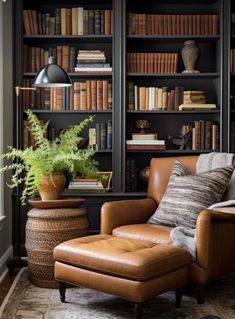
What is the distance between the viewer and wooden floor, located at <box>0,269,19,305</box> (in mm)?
3482

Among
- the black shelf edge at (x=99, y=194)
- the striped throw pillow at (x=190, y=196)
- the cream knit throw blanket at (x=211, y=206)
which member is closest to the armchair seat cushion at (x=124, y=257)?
the cream knit throw blanket at (x=211, y=206)

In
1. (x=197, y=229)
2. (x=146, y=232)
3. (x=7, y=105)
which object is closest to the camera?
(x=197, y=229)

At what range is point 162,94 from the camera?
466cm

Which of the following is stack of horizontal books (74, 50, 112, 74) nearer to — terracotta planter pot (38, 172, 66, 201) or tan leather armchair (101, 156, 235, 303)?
tan leather armchair (101, 156, 235, 303)

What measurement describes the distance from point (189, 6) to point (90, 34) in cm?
100

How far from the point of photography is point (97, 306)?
10.6ft

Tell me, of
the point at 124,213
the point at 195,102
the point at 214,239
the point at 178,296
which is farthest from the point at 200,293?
the point at 195,102

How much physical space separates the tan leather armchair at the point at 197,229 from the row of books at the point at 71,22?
140cm

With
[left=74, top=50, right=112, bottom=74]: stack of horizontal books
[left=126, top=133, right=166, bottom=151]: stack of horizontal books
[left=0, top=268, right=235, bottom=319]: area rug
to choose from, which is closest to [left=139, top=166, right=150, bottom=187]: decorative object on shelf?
[left=126, top=133, right=166, bottom=151]: stack of horizontal books

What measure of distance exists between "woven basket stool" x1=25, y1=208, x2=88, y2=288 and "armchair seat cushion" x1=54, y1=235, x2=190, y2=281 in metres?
0.32

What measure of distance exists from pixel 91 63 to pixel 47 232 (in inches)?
67.8

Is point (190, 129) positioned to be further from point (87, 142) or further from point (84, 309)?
point (84, 309)

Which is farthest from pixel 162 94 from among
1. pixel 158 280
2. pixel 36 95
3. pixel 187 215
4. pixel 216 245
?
pixel 158 280

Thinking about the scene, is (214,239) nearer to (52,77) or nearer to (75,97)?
(52,77)
